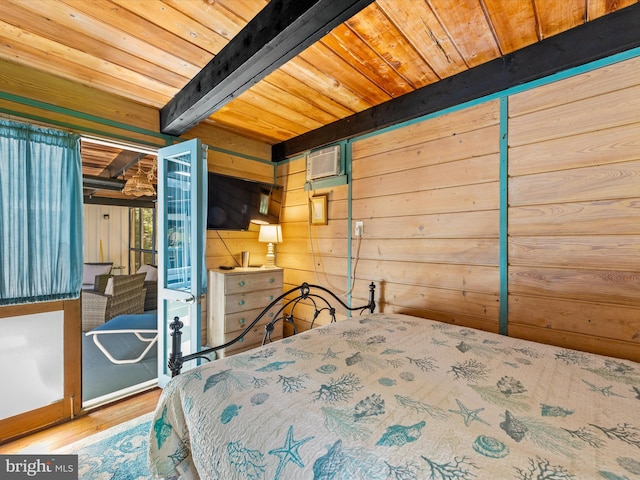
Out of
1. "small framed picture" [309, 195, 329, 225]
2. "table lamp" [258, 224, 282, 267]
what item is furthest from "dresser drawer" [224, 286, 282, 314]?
"small framed picture" [309, 195, 329, 225]

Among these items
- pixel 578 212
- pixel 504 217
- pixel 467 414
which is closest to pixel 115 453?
pixel 467 414

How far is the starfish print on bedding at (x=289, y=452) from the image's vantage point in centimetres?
72

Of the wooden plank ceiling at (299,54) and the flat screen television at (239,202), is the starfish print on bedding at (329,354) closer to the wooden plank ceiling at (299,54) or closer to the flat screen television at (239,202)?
the wooden plank ceiling at (299,54)

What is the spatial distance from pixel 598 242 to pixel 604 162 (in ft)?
1.40

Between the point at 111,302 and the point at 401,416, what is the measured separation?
3.98m

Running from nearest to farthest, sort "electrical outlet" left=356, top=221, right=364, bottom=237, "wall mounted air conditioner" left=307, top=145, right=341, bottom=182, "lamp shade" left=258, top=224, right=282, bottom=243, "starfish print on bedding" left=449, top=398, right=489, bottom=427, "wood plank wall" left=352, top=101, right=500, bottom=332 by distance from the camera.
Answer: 1. "starfish print on bedding" left=449, top=398, right=489, bottom=427
2. "wood plank wall" left=352, top=101, right=500, bottom=332
3. "electrical outlet" left=356, top=221, right=364, bottom=237
4. "wall mounted air conditioner" left=307, top=145, right=341, bottom=182
5. "lamp shade" left=258, top=224, right=282, bottom=243

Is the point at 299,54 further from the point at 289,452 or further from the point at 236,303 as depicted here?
the point at 236,303

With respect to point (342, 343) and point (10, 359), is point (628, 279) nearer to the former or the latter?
point (342, 343)

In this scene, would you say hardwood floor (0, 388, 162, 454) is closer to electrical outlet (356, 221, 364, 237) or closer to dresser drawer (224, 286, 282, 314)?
dresser drawer (224, 286, 282, 314)

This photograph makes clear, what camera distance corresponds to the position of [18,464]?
1.52m

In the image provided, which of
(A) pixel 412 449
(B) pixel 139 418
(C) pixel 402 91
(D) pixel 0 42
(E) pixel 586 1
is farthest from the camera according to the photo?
(C) pixel 402 91

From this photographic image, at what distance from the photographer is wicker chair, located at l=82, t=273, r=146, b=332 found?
3537mm

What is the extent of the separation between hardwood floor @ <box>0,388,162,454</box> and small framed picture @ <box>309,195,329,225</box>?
2.06 metres

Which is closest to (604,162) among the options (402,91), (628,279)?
(628,279)
